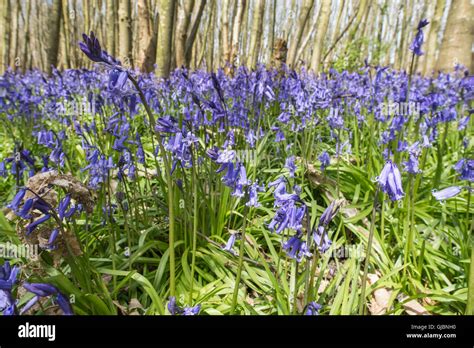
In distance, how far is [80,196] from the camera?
1571 millimetres

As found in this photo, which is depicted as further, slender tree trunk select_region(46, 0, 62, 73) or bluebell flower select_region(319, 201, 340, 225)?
slender tree trunk select_region(46, 0, 62, 73)

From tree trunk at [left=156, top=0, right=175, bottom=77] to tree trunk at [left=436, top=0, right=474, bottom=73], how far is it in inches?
189

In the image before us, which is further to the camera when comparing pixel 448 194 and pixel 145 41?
pixel 145 41

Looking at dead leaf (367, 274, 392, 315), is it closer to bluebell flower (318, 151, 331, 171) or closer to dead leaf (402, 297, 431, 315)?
dead leaf (402, 297, 431, 315)

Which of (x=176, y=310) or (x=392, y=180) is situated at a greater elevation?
(x=392, y=180)

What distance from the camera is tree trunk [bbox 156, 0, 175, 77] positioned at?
214 inches

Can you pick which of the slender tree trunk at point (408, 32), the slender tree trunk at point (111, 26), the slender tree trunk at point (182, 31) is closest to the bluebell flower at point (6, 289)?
the slender tree trunk at point (182, 31)

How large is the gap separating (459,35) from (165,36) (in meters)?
5.06

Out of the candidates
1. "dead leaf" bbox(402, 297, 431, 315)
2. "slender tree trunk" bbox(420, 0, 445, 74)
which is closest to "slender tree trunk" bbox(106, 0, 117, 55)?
"slender tree trunk" bbox(420, 0, 445, 74)

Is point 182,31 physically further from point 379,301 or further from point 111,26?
point 379,301

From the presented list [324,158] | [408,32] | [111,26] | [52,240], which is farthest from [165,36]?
[408,32]

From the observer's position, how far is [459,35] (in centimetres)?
604

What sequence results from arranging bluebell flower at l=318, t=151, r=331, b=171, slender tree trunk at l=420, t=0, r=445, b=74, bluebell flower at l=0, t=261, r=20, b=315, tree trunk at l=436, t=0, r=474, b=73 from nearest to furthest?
bluebell flower at l=0, t=261, r=20, b=315, bluebell flower at l=318, t=151, r=331, b=171, tree trunk at l=436, t=0, r=474, b=73, slender tree trunk at l=420, t=0, r=445, b=74
